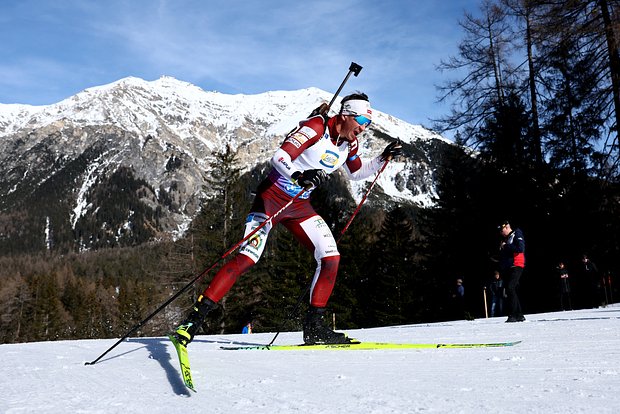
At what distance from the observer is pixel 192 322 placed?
379cm

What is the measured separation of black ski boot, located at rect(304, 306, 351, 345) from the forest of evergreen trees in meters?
2.38

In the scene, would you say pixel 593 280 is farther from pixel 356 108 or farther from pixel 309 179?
pixel 309 179

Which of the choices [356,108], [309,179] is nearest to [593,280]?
[356,108]

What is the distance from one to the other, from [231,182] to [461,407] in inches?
1216

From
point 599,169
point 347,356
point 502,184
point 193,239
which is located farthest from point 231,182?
point 347,356

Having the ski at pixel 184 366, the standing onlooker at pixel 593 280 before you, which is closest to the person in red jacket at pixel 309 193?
the ski at pixel 184 366

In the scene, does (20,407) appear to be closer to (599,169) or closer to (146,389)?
(146,389)

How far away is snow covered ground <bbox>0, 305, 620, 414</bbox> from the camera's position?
93.2 inches

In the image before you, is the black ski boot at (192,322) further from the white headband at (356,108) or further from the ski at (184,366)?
the white headband at (356,108)

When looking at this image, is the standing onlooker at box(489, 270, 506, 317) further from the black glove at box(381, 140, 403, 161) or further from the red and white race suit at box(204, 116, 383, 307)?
the red and white race suit at box(204, 116, 383, 307)

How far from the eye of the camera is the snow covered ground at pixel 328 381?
2.37 metres

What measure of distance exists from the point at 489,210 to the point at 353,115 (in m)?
17.4

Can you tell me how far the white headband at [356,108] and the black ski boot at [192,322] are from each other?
2.20 meters

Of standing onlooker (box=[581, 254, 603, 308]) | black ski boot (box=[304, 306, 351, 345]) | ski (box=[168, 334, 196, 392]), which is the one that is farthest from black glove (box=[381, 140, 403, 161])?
standing onlooker (box=[581, 254, 603, 308])
